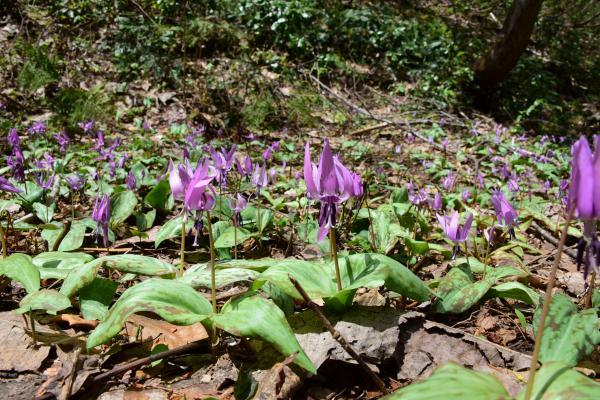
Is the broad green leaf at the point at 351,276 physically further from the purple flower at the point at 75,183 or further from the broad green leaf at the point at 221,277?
the purple flower at the point at 75,183

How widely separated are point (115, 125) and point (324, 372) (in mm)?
5907

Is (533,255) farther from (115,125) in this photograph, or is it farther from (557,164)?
(115,125)

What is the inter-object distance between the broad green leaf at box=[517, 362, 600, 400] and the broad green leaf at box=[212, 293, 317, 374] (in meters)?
0.57

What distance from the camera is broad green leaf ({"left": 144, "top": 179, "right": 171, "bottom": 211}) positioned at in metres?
3.38

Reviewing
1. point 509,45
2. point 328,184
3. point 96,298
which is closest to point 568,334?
point 328,184

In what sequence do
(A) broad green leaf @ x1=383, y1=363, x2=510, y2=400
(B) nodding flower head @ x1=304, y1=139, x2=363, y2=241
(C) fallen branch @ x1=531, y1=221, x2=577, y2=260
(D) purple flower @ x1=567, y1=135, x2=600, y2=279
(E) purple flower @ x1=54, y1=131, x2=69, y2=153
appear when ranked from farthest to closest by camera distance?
(E) purple flower @ x1=54, y1=131, x2=69, y2=153 < (C) fallen branch @ x1=531, y1=221, x2=577, y2=260 < (B) nodding flower head @ x1=304, y1=139, x2=363, y2=241 < (A) broad green leaf @ x1=383, y1=363, x2=510, y2=400 < (D) purple flower @ x1=567, y1=135, x2=600, y2=279

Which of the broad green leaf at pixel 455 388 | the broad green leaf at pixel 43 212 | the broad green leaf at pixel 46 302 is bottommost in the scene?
the broad green leaf at pixel 43 212

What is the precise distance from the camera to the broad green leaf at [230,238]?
2643 mm

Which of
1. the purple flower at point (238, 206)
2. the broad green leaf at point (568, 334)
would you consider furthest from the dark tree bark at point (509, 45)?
the broad green leaf at point (568, 334)

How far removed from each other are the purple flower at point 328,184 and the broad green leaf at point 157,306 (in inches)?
20.9

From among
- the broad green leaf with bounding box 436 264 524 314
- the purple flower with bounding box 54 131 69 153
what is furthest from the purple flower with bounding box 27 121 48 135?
the broad green leaf with bounding box 436 264 524 314

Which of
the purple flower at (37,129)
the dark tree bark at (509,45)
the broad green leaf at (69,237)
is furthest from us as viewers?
the dark tree bark at (509,45)

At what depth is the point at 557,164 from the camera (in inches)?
257

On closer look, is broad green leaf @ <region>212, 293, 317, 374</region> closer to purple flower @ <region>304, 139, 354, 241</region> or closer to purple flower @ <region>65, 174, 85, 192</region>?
purple flower @ <region>304, 139, 354, 241</region>
